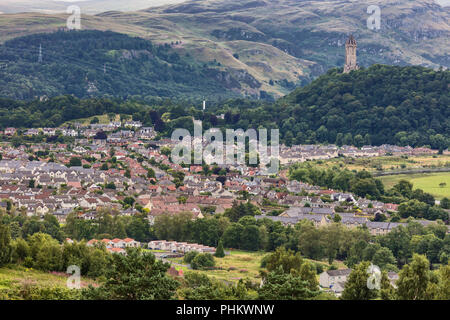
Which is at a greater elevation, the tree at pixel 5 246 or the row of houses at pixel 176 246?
the tree at pixel 5 246

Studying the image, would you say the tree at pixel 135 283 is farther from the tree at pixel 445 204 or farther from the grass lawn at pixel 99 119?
the grass lawn at pixel 99 119

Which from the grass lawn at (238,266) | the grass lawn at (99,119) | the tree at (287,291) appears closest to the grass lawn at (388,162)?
the grass lawn at (99,119)

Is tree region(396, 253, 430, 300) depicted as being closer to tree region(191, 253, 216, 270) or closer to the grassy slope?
the grassy slope

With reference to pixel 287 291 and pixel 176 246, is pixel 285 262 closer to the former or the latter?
pixel 287 291

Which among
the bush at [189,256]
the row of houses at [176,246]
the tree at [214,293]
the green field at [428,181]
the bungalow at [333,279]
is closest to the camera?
the tree at [214,293]

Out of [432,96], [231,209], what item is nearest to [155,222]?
[231,209]

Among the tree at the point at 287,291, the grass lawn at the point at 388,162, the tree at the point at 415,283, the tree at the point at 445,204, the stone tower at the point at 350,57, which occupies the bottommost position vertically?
A: the grass lawn at the point at 388,162
